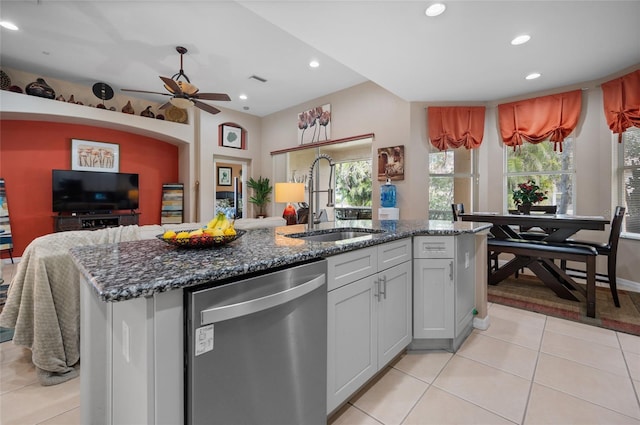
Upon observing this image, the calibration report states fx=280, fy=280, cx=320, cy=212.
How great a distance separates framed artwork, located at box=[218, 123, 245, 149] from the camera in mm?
6637

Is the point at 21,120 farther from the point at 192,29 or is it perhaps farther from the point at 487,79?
the point at 487,79

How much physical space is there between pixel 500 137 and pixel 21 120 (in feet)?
26.7

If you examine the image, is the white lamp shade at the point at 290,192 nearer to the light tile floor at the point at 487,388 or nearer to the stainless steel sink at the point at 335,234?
the stainless steel sink at the point at 335,234

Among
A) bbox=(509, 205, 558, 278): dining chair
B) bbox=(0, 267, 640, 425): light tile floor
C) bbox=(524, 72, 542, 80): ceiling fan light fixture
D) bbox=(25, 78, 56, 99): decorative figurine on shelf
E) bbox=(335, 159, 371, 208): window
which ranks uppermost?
bbox=(25, 78, 56, 99): decorative figurine on shelf

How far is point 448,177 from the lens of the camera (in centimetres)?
495

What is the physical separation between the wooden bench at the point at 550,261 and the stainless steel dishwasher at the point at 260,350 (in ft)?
9.79

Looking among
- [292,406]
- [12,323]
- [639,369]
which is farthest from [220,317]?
[639,369]

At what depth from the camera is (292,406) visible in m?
1.12

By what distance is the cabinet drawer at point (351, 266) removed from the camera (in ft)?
4.41

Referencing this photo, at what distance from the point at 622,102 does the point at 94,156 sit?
8527 mm

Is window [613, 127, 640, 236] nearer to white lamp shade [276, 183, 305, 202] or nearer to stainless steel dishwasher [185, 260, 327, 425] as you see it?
white lamp shade [276, 183, 305, 202]

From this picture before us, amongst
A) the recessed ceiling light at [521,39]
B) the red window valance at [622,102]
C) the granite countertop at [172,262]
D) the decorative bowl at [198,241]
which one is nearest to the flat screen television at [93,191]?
the granite countertop at [172,262]

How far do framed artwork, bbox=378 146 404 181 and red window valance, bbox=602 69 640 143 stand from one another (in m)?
2.64

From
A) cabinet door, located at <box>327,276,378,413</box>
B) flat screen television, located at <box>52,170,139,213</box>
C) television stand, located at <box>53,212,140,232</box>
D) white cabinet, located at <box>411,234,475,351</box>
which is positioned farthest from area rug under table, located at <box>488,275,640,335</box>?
flat screen television, located at <box>52,170,139,213</box>
